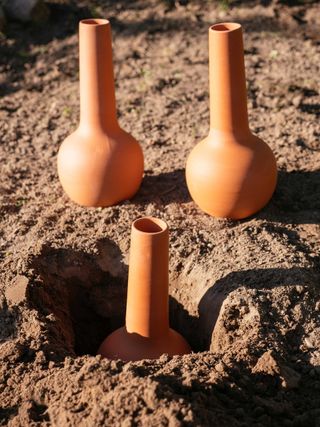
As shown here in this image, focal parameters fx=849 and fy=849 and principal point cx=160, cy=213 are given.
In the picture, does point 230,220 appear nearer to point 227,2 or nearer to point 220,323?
point 220,323

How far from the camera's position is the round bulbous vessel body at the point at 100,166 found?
14.7 ft

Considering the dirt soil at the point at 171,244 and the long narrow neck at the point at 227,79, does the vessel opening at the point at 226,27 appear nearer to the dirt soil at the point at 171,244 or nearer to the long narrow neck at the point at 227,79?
the long narrow neck at the point at 227,79

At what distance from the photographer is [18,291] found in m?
3.97

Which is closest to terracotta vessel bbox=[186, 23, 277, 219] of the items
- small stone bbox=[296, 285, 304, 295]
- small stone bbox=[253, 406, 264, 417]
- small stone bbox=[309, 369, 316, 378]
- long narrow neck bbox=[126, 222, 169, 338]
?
small stone bbox=[296, 285, 304, 295]

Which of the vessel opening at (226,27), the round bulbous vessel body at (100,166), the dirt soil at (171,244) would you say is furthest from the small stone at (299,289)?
the vessel opening at (226,27)

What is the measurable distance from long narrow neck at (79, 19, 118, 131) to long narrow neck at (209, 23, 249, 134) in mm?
544

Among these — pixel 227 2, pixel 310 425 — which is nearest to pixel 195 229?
pixel 310 425

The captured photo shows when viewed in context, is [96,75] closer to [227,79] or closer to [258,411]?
[227,79]

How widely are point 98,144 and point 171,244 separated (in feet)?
2.22

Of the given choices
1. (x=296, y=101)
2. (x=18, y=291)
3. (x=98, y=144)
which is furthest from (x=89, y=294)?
(x=296, y=101)

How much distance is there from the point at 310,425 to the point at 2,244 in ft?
6.49

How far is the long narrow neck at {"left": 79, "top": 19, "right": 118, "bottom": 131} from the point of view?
171 inches

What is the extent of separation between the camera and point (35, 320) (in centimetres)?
377

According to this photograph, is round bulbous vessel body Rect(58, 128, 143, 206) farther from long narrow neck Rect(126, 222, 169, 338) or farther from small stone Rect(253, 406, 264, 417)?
small stone Rect(253, 406, 264, 417)
